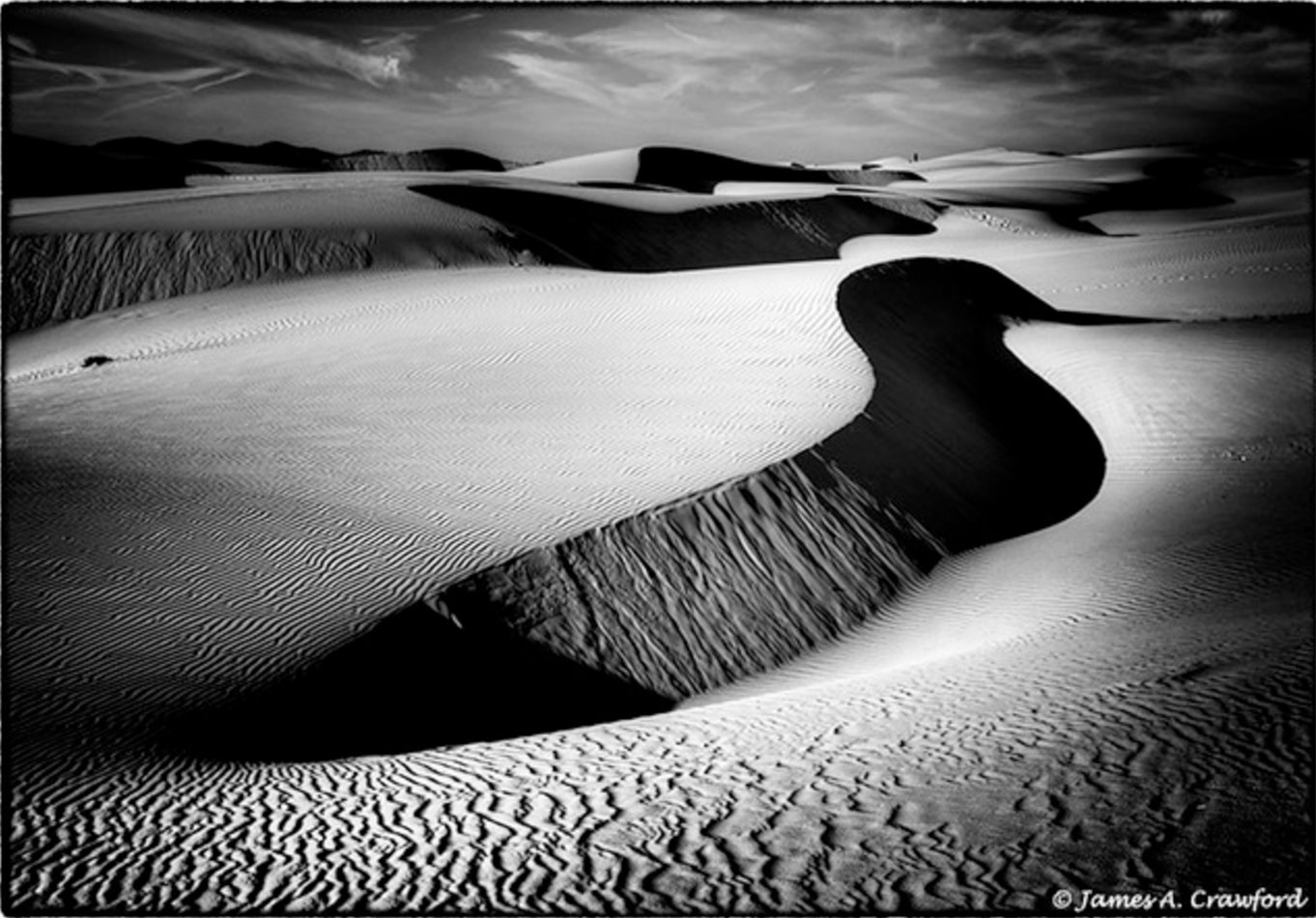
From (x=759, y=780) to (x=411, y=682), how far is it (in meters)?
2.94

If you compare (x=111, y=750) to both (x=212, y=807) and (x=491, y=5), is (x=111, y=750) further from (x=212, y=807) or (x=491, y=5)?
(x=491, y=5)

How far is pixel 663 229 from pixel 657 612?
29.3 m

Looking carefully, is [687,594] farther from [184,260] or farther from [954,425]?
[184,260]

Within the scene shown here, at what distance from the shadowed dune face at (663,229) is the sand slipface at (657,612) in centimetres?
1274

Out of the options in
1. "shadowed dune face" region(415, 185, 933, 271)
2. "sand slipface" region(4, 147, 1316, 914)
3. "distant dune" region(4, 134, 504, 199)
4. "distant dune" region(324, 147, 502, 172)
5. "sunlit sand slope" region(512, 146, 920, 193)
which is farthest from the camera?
"distant dune" region(324, 147, 502, 172)

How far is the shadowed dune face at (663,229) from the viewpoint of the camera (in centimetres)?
3250

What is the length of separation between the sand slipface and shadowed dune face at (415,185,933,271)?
12.7 metres

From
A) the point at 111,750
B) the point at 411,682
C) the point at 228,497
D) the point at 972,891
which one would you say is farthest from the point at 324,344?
the point at 972,891

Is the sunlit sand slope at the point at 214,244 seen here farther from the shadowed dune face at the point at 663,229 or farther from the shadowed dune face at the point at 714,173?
the shadowed dune face at the point at 714,173

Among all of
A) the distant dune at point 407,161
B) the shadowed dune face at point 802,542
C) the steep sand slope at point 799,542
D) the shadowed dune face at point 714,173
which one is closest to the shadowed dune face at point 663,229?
the steep sand slope at point 799,542

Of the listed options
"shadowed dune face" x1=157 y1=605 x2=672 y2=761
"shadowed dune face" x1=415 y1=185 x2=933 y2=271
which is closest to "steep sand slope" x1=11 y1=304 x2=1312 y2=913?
"shadowed dune face" x1=157 y1=605 x2=672 y2=761

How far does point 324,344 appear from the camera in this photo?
1691cm

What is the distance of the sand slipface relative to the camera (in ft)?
15.0

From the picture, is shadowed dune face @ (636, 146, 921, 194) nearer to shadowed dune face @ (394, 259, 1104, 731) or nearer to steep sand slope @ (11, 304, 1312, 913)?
shadowed dune face @ (394, 259, 1104, 731)
